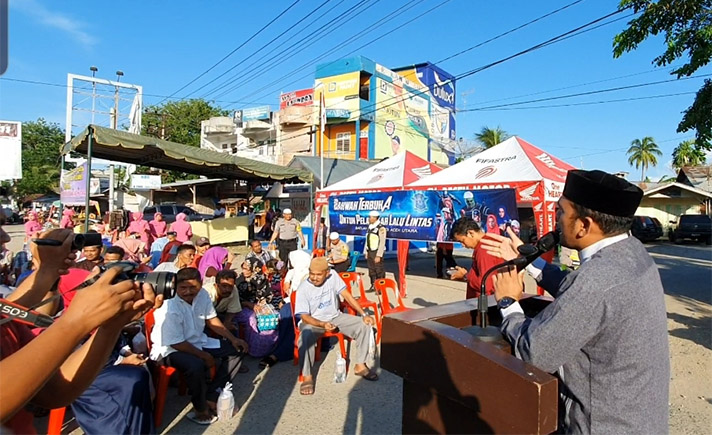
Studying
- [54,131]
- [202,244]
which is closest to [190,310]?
[202,244]

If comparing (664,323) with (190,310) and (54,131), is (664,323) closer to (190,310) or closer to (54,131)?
(190,310)

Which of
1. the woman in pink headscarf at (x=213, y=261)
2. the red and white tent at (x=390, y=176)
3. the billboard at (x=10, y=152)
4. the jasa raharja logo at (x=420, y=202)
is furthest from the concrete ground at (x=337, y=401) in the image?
the billboard at (x=10, y=152)

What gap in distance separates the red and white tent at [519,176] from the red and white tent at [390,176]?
66 centimetres

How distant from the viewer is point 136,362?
3104mm

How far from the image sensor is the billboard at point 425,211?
722cm

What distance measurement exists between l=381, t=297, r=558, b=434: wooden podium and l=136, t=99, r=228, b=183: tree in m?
36.7

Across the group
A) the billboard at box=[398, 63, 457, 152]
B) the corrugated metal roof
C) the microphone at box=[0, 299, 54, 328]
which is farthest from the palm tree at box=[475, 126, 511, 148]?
the microphone at box=[0, 299, 54, 328]

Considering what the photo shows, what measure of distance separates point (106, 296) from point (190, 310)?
2809 mm

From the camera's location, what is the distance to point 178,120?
3678cm

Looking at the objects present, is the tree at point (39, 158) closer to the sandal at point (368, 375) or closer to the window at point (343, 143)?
the window at point (343, 143)

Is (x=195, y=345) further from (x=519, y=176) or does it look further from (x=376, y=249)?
(x=519, y=176)

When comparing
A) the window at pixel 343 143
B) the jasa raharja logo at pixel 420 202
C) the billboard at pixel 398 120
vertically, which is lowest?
the jasa raharja logo at pixel 420 202

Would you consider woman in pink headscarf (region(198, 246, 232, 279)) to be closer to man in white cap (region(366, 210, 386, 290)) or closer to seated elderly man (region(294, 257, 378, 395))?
seated elderly man (region(294, 257, 378, 395))

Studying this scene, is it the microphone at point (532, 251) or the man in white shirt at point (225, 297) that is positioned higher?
the microphone at point (532, 251)
